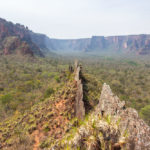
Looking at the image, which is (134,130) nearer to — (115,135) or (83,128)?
(115,135)

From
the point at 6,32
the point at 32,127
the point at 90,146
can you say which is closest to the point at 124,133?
the point at 90,146

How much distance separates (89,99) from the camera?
1031cm

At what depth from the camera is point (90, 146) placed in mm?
3322

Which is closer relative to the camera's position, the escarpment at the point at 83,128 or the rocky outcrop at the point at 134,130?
the rocky outcrop at the point at 134,130

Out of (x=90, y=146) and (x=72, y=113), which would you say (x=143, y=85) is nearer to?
(x=72, y=113)

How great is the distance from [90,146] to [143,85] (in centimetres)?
4132

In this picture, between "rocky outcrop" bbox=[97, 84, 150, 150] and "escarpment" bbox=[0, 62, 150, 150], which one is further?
"escarpment" bbox=[0, 62, 150, 150]

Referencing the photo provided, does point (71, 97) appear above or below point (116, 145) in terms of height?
below

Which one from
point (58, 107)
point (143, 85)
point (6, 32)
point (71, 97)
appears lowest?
point (143, 85)

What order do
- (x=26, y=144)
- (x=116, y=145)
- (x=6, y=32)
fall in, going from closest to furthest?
(x=116, y=145)
(x=26, y=144)
(x=6, y=32)

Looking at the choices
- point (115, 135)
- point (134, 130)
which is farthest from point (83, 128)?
point (134, 130)

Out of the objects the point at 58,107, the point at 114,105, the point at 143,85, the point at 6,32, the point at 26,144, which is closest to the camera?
the point at 114,105

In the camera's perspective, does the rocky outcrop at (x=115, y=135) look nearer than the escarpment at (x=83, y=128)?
Yes

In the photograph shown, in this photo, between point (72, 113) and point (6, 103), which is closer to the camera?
point (72, 113)
